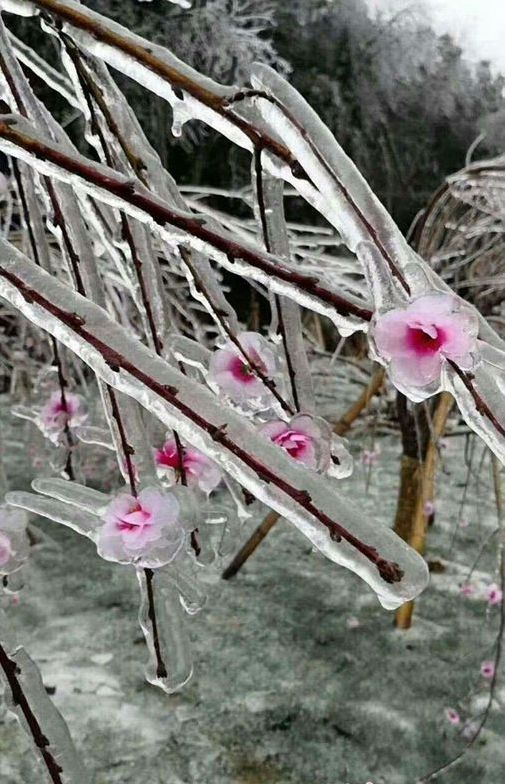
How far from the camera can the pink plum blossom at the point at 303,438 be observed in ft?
1.06

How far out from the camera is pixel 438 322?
24 centimetres

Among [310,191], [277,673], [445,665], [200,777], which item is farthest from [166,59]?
[445,665]

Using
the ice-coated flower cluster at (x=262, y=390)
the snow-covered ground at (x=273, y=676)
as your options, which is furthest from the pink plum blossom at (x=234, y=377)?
the snow-covered ground at (x=273, y=676)

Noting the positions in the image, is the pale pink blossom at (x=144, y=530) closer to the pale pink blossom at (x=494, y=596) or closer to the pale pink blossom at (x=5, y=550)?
the pale pink blossom at (x=5, y=550)

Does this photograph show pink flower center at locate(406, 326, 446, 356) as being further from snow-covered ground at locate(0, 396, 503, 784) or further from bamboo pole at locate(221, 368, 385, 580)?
bamboo pole at locate(221, 368, 385, 580)

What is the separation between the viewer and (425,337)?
0.24 m

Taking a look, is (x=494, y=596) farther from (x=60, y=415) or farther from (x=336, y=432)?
(x=60, y=415)

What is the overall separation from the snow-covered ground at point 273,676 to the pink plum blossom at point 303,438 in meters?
0.93

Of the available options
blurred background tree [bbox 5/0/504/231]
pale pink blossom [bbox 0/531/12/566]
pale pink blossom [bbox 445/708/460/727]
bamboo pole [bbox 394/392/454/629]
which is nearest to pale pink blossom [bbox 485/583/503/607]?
bamboo pole [bbox 394/392/454/629]

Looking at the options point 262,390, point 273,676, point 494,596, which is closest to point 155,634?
point 262,390

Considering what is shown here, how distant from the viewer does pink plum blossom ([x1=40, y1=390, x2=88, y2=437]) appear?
459 millimetres

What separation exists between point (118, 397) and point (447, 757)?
110 cm

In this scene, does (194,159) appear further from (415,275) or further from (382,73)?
(415,275)

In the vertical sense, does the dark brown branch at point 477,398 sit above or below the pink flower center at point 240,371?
above
